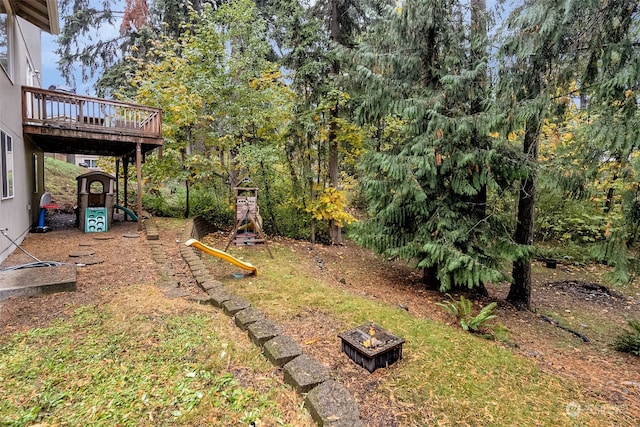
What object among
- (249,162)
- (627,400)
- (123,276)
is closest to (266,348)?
(123,276)

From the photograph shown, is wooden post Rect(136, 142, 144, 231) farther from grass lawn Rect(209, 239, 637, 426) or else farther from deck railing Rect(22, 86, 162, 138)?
grass lawn Rect(209, 239, 637, 426)

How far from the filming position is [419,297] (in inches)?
249

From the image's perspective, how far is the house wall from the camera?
18.1ft

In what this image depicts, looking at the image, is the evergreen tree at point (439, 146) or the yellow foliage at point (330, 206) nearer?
the evergreen tree at point (439, 146)

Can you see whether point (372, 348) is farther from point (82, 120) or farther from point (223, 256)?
point (82, 120)

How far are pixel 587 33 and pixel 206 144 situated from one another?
8.42 m

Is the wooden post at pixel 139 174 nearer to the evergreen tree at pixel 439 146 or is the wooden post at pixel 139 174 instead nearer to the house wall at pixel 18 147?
the house wall at pixel 18 147

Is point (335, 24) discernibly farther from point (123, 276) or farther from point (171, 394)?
point (171, 394)

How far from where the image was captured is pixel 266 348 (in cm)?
301

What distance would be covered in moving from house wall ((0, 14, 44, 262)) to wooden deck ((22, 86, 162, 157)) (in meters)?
0.34

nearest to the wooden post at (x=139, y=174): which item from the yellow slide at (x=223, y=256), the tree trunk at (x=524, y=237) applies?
the yellow slide at (x=223, y=256)

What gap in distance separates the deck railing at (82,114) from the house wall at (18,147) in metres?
0.36

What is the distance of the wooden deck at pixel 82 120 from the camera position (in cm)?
711

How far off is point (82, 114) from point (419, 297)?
826cm
